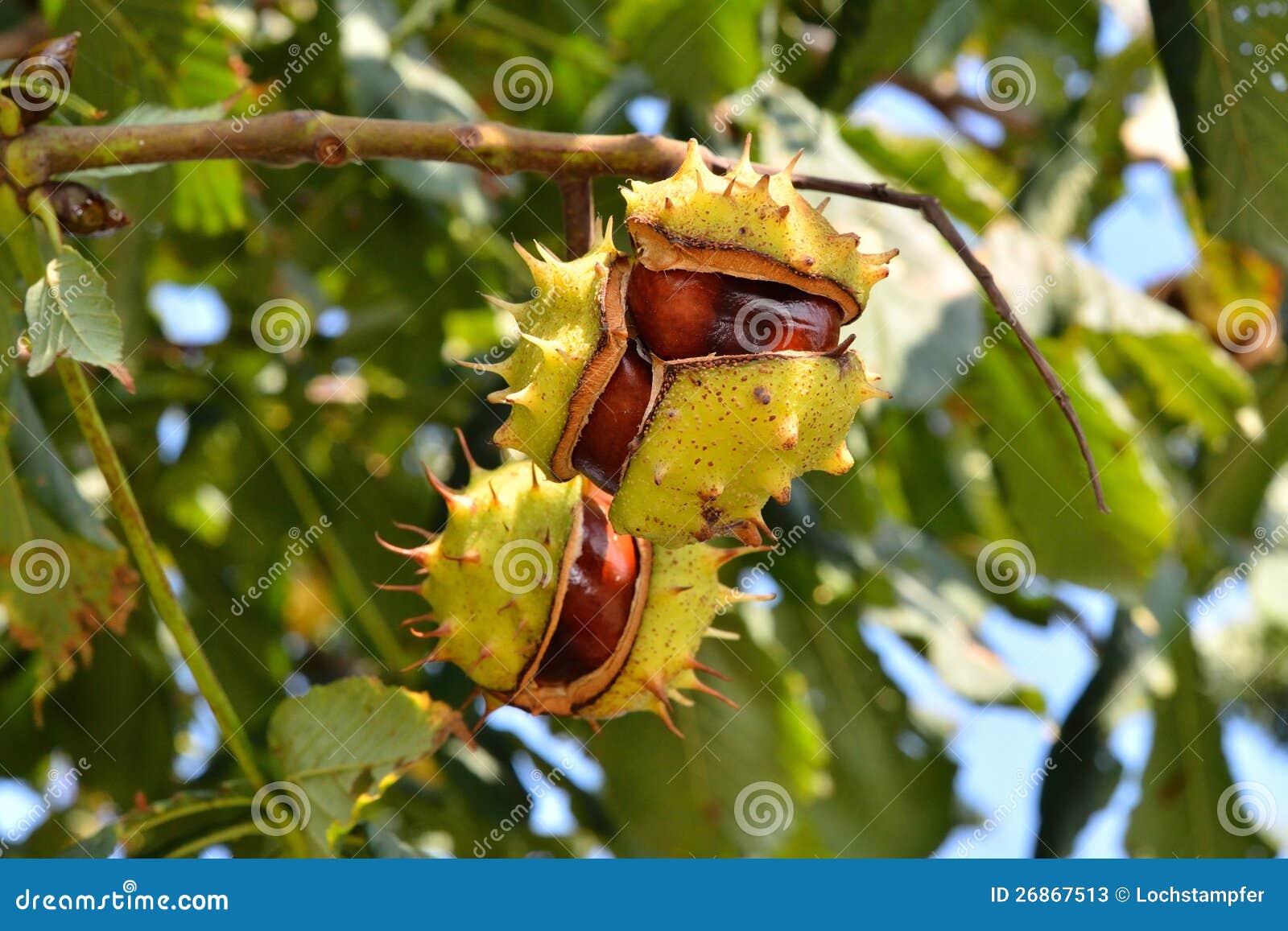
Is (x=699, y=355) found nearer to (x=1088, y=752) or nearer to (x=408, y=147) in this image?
(x=408, y=147)

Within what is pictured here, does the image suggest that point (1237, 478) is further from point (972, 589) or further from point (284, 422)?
point (284, 422)

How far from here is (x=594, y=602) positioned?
169 cm

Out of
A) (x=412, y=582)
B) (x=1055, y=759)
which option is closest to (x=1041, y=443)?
(x=1055, y=759)

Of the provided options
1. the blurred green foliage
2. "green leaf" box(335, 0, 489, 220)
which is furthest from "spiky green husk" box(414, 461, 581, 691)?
"green leaf" box(335, 0, 489, 220)

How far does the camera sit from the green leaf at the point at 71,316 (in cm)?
155

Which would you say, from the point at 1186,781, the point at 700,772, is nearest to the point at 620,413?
the point at 700,772

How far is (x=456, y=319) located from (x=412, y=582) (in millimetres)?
1025

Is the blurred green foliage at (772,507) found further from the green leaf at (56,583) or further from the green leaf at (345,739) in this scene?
the green leaf at (345,739)

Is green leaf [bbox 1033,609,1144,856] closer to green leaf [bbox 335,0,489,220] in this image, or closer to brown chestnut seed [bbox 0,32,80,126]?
green leaf [bbox 335,0,489,220]

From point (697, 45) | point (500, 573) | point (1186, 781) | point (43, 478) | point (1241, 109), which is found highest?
point (1241, 109)

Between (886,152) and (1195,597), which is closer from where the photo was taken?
A: (886,152)

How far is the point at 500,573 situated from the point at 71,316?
624mm

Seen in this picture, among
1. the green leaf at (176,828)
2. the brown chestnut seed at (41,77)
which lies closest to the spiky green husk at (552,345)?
the brown chestnut seed at (41,77)

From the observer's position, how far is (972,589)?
128 inches
